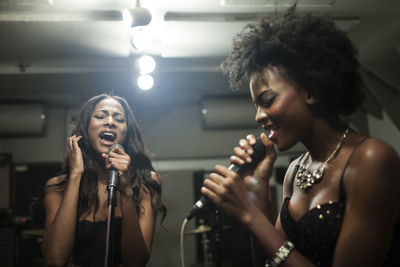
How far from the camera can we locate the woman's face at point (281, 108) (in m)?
1.28

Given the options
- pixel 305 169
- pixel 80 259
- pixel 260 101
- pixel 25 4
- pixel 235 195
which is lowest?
pixel 80 259

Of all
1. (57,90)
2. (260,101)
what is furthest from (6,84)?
(260,101)

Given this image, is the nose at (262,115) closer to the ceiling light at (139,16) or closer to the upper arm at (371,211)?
the upper arm at (371,211)

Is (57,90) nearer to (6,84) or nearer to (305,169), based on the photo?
(6,84)

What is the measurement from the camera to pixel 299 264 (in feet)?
3.71

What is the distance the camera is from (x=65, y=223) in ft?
5.54

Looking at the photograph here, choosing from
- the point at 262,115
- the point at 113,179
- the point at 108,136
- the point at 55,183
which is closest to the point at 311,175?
the point at 262,115

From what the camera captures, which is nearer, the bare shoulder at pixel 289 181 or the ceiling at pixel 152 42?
the bare shoulder at pixel 289 181

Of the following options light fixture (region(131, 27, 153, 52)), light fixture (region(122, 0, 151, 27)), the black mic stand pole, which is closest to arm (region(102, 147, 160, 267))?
the black mic stand pole

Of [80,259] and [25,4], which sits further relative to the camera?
[25,4]

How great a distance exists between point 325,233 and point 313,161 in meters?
0.32

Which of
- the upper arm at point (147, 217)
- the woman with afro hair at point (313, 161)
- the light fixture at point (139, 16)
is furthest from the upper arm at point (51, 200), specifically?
the light fixture at point (139, 16)

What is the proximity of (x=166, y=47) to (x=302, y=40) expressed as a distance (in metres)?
2.67

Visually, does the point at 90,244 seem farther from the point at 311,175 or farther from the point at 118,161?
the point at 311,175
